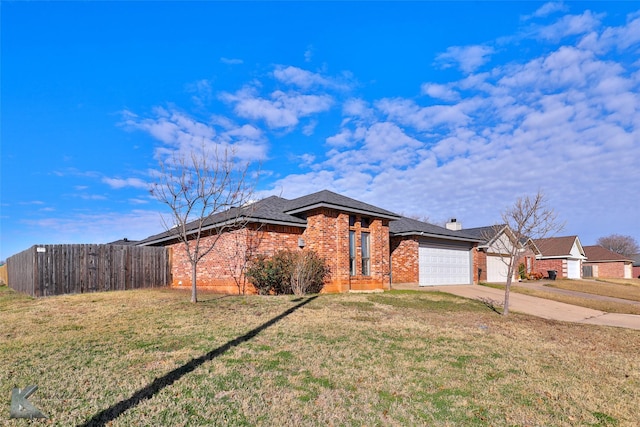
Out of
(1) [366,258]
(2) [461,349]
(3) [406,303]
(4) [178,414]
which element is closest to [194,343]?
(4) [178,414]

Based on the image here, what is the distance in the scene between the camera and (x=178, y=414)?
12.5 ft

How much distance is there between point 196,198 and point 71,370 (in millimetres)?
8057

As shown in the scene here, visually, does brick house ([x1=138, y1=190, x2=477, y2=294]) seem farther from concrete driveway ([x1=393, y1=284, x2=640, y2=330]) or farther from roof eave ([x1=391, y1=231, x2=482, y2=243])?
concrete driveway ([x1=393, y1=284, x2=640, y2=330])

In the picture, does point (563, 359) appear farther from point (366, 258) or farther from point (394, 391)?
point (366, 258)

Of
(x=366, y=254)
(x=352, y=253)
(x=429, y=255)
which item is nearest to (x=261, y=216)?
(x=352, y=253)

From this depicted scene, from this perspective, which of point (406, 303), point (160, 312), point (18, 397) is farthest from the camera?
point (406, 303)

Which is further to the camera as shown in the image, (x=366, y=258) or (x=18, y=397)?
(x=366, y=258)

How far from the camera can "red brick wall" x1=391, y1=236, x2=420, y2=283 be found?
19.4m

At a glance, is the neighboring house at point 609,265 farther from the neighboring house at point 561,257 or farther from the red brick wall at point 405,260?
the red brick wall at point 405,260

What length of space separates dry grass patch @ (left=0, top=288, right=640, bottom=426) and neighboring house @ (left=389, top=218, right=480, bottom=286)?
32.5ft

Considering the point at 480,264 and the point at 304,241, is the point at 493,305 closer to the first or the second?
the point at 304,241

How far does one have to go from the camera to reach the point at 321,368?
529cm

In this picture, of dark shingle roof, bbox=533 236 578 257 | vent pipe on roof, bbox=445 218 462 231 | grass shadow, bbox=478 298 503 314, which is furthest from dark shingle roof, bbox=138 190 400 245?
dark shingle roof, bbox=533 236 578 257

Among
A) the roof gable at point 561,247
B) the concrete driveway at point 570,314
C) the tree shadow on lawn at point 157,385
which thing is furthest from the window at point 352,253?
the roof gable at point 561,247
